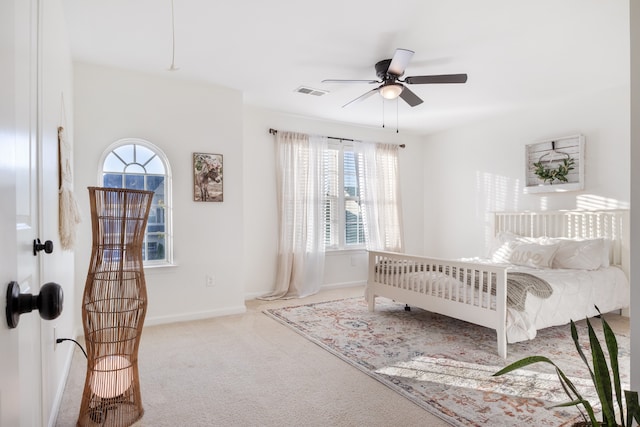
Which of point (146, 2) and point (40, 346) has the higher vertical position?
point (146, 2)

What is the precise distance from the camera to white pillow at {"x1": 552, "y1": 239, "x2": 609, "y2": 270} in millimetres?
3949

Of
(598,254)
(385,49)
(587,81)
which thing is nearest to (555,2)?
(385,49)

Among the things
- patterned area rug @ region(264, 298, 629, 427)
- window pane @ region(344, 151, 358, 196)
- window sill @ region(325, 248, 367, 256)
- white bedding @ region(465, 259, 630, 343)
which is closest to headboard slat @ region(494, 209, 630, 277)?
white bedding @ region(465, 259, 630, 343)

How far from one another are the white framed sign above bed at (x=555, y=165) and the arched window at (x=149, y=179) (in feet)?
14.2

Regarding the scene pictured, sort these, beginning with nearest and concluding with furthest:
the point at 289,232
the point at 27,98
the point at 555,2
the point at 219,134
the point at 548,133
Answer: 1. the point at 27,98
2. the point at 555,2
3. the point at 219,134
4. the point at 548,133
5. the point at 289,232

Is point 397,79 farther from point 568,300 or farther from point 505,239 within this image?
point 505,239

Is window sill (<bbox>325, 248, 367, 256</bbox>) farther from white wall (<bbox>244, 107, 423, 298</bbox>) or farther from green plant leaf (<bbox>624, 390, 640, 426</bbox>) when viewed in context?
green plant leaf (<bbox>624, 390, 640, 426</bbox>)

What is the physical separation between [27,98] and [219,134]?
9.17 feet

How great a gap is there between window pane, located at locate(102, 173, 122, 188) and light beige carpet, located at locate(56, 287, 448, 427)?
4.81 ft

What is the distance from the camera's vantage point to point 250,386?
2533 millimetres

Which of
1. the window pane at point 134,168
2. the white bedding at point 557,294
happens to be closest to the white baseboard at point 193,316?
the window pane at point 134,168

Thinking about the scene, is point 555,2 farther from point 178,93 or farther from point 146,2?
point 178,93

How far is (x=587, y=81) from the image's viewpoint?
403 centimetres

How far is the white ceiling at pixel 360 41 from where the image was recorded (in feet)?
8.74
